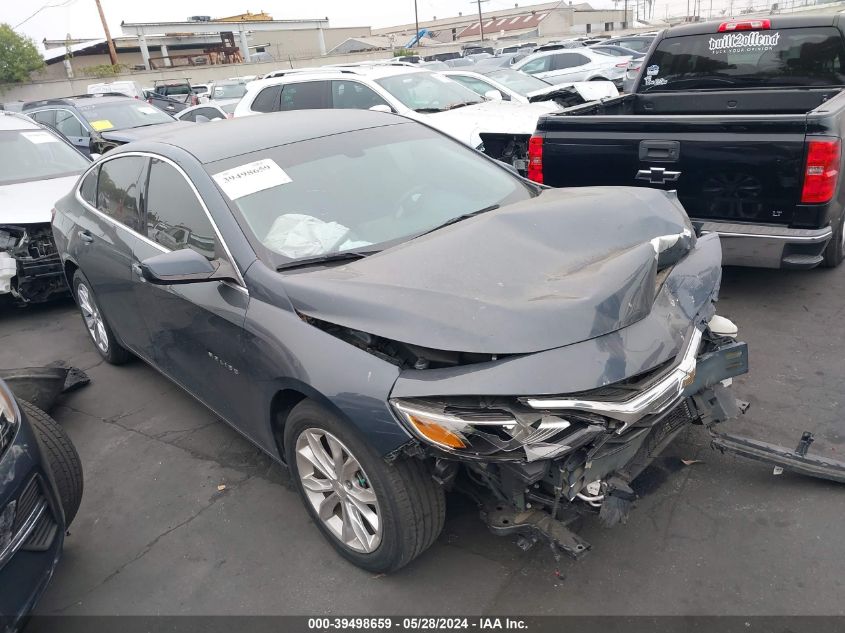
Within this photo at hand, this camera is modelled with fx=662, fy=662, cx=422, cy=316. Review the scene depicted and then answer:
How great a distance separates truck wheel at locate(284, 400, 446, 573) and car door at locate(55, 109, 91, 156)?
31.7 feet

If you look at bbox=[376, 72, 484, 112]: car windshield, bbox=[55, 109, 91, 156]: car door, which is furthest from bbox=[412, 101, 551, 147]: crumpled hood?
bbox=[55, 109, 91, 156]: car door

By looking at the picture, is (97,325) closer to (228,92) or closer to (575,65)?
(575,65)

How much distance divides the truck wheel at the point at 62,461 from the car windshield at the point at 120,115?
30.1 ft

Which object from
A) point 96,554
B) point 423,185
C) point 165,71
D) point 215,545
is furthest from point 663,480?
point 165,71

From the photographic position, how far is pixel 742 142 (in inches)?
164

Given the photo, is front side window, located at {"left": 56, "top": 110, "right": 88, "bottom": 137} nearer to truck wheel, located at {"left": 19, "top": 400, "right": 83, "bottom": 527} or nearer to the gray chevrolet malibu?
the gray chevrolet malibu

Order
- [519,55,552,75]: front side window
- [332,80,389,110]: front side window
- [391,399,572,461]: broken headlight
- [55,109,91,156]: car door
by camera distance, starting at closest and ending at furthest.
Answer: [391,399,572,461]: broken headlight → [332,80,389,110]: front side window → [55,109,91,156]: car door → [519,55,552,75]: front side window

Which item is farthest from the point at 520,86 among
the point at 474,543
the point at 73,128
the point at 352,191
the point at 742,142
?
the point at 474,543

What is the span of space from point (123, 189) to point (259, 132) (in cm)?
108

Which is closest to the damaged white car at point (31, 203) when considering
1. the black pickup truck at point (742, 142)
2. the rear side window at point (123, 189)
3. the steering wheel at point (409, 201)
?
the rear side window at point (123, 189)

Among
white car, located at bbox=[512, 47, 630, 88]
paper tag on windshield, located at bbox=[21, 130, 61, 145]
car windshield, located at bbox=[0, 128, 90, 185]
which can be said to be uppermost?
paper tag on windshield, located at bbox=[21, 130, 61, 145]

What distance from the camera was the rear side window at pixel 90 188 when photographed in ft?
14.9

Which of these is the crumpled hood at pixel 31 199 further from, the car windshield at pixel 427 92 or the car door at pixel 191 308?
the car windshield at pixel 427 92

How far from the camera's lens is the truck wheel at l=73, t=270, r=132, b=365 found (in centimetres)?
479
